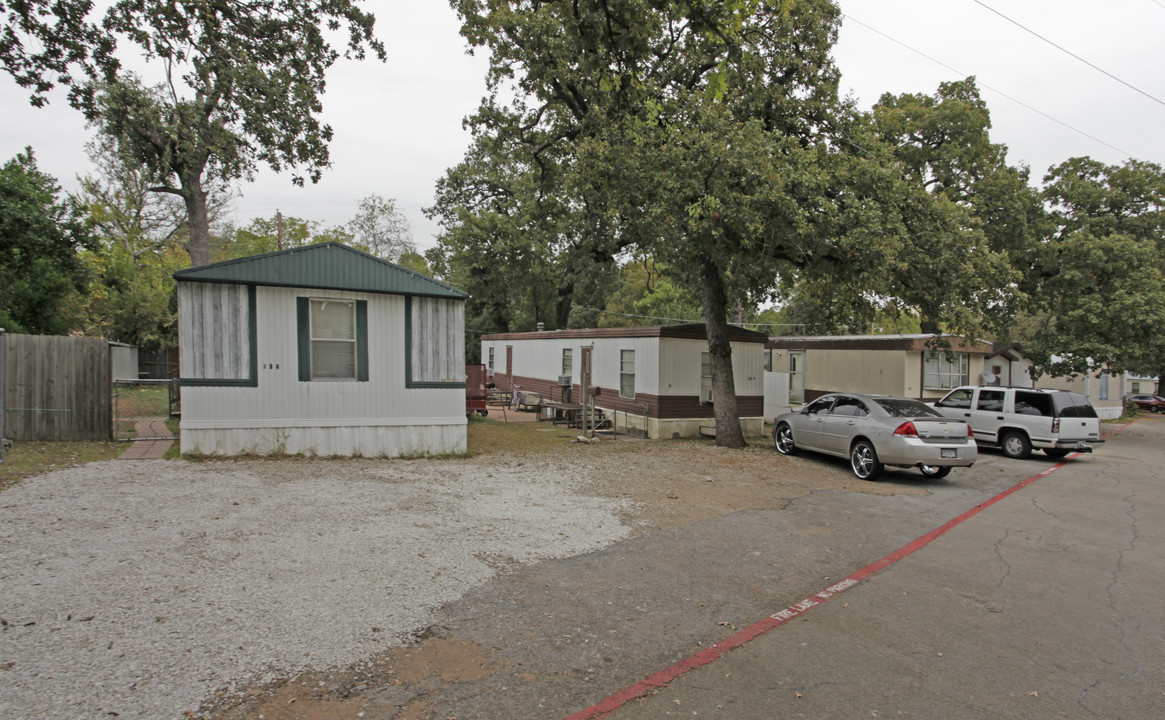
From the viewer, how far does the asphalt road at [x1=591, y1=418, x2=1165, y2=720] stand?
3.51 m

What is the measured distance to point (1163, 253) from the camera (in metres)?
23.2

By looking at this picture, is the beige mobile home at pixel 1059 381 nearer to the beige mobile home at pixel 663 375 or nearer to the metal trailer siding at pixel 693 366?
the metal trailer siding at pixel 693 366

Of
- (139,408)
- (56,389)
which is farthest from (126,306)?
(56,389)

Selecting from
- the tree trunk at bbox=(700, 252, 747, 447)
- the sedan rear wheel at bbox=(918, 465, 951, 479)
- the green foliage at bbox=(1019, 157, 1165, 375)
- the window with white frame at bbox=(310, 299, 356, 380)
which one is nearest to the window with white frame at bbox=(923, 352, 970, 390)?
the green foliage at bbox=(1019, 157, 1165, 375)

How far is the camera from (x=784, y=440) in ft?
43.9

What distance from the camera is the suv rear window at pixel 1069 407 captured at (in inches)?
548

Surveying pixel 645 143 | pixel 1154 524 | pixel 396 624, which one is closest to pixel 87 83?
pixel 645 143

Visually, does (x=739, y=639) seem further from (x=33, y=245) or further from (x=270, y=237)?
(x=270, y=237)

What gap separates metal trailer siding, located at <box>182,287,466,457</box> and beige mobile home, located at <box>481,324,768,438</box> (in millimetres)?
5736

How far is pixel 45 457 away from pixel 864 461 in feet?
43.4

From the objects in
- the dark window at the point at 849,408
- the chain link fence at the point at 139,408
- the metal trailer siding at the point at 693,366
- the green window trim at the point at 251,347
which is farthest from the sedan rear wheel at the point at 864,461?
the chain link fence at the point at 139,408

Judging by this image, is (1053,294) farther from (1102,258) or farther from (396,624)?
(396,624)

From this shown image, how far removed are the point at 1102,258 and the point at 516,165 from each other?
983 inches

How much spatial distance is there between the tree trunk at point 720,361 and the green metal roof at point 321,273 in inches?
247
